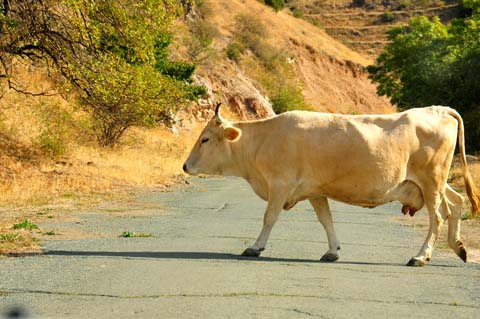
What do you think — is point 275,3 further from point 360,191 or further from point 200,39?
point 360,191

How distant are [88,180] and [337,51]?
72219 mm

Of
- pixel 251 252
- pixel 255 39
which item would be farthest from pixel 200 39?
pixel 251 252

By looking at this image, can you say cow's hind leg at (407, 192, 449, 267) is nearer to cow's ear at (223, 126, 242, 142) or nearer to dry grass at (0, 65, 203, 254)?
cow's ear at (223, 126, 242, 142)

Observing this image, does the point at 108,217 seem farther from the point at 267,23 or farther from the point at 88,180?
the point at 267,23

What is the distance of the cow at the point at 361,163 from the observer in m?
12.6

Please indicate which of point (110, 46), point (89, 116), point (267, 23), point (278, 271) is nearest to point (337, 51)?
point (267, 23)

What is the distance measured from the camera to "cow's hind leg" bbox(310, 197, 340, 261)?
39.6 ft

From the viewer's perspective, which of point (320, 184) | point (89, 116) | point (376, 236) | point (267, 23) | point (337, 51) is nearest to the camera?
point (320, 184)

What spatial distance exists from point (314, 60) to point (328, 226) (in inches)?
2950

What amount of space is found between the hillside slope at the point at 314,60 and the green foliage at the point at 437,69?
9.85 m

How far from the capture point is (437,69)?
53.2 metres

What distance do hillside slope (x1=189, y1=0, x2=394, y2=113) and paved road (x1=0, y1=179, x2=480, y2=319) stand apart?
55819 mm

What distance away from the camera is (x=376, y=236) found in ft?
50.5

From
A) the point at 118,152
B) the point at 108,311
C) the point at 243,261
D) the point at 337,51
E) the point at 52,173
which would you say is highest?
the point at 108,311
